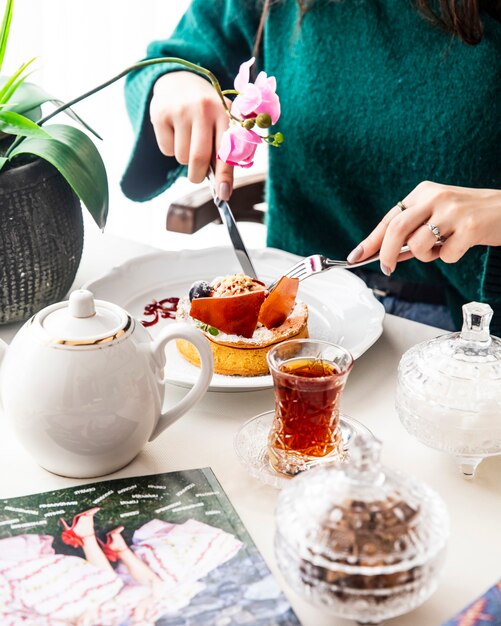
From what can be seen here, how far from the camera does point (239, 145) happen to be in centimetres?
95

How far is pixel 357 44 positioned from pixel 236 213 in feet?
1.44

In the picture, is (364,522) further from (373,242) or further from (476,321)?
(373,242)

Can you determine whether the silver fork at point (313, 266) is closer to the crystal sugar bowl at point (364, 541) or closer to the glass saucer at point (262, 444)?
the glass saucer at point (262, 444)

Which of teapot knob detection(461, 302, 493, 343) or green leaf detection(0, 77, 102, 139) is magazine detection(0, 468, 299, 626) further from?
green leaf detection(0, 77, 102, 139)

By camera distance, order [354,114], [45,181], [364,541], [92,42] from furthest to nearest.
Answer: [92,42]
[354,114]
[45,181]
[364,541]

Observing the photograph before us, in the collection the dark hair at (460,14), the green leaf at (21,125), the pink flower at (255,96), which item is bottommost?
the green leaf at (21,125)

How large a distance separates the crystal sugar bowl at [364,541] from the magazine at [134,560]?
0.06m

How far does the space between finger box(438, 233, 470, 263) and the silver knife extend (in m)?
0.28

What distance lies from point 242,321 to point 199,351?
244mm

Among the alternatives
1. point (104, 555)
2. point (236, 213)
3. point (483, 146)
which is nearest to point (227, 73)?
point (236, 213)

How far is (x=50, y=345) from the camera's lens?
A: 2.34 ft

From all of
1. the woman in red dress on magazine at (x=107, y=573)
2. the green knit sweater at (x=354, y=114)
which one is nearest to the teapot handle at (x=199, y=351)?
the woman in red dress on magazine at (x=107, y=573)

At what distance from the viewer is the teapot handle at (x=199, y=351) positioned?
74 cm

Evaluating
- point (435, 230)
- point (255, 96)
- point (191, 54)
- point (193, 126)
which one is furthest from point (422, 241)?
point (191, 54)
